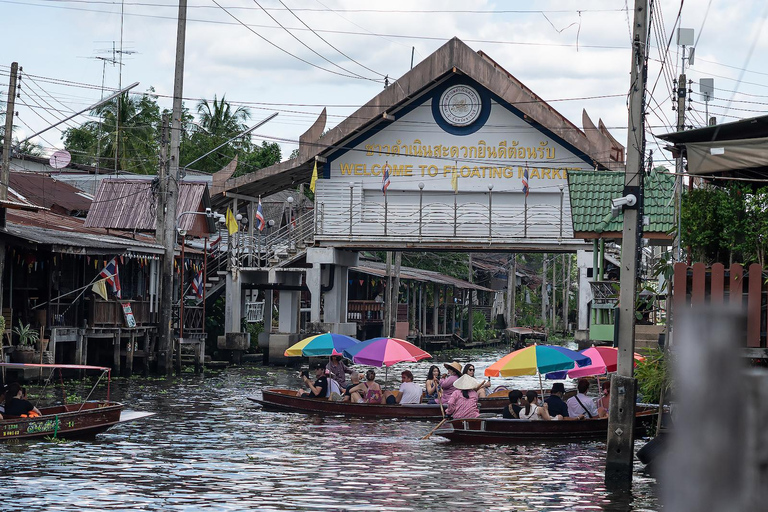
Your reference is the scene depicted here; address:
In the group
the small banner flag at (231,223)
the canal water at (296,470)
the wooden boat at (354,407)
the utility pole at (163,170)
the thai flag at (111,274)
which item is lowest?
the canal water at (296,470)

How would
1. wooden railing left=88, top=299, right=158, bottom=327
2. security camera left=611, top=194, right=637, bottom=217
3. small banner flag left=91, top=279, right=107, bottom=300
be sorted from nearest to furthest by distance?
security camera left=611, top=194, right=637, bottom=217, small banner flag left=91, top=279, right=107, bottom=300, wooden railing left=88, top=299, right=158, bottom=327

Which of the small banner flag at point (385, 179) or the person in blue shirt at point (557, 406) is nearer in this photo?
the person in blue shirt at point (557, 406)

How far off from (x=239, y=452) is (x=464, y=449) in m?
4.29

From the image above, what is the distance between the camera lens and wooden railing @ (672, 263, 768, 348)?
13688 millimetres

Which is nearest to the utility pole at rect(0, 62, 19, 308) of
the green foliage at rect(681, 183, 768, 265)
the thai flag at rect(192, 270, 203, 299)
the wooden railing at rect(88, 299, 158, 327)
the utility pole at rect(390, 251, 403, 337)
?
the wooden railing at rect(88, 299, 158, 327)

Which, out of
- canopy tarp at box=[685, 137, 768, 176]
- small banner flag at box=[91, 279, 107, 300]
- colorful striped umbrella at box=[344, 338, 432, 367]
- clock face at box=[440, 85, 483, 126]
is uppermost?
clock face at box=[440, 85, 483, 126]

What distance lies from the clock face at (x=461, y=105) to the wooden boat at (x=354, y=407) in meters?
16.6

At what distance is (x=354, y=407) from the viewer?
24469 mm

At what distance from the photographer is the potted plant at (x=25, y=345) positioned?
1102 inches

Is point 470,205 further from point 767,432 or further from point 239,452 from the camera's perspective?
point 767,432

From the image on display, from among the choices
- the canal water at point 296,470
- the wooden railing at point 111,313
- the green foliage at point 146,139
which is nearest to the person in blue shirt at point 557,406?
the canal water at point 296,470

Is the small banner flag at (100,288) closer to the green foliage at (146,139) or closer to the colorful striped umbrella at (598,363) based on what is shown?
the colorful striped umbrella at (598,363)

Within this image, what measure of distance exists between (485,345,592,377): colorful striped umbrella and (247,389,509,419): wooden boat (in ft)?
11.1

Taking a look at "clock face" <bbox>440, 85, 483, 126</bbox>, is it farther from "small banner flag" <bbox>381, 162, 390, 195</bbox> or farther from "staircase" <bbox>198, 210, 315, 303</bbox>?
"staircase" <bbox>198, 210, 315, 303</bbox>
